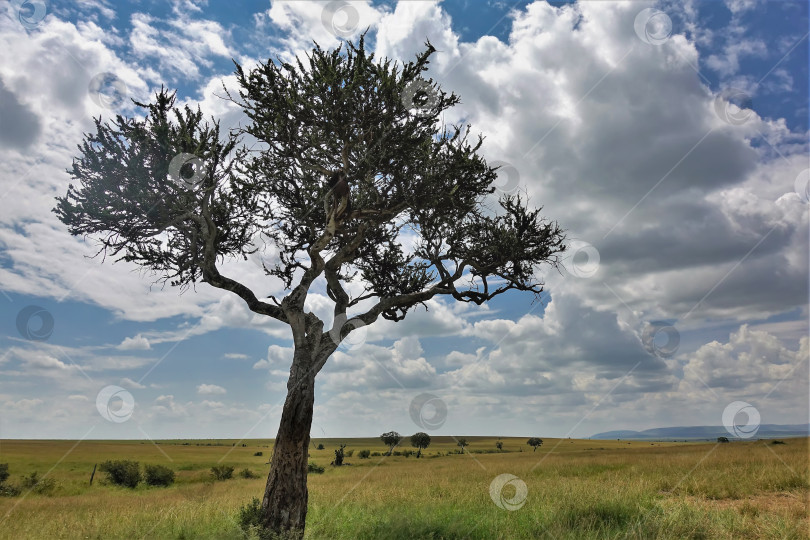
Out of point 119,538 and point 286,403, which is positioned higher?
point 286,403

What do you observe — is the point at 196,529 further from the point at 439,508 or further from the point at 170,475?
the point at 170,475

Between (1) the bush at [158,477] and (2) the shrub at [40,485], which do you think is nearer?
(2) the shrub at [40,485]

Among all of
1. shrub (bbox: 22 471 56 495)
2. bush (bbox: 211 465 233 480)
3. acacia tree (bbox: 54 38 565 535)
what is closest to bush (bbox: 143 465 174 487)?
bush (bbox: 211 465 233 480)

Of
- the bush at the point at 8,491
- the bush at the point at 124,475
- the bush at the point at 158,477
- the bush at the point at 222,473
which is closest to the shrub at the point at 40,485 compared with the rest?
the bush at the point at 8,491

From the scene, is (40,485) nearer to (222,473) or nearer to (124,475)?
(124,475)

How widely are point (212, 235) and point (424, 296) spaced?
25.9ft

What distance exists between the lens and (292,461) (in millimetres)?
14242

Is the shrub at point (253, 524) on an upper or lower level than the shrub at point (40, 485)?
upper

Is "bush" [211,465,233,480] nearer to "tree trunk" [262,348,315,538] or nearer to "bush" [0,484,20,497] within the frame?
"bush" [0,484,20,497]

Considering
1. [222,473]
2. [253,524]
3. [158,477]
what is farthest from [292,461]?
[222,473]

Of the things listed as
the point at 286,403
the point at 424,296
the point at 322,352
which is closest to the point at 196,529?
the point at 286,403

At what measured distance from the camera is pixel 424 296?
18391mm

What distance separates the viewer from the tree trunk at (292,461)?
45.1 ft

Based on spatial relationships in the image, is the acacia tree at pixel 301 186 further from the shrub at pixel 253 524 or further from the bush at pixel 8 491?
the bush at pixel 8 491
